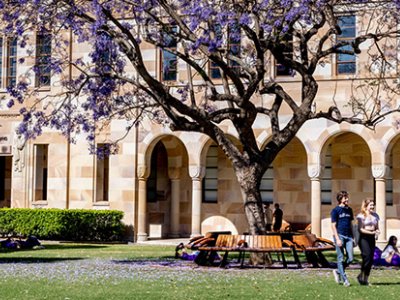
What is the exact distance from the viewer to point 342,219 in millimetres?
15469

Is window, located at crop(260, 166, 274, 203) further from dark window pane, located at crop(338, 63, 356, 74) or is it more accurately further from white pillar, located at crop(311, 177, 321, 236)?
dark window pane, located at crop(338, 63, 356, 74)

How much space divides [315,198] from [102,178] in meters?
8.35

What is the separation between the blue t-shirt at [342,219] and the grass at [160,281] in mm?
948

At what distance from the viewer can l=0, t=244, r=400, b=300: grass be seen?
542 inches

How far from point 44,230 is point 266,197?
Answer: 8.21 meters

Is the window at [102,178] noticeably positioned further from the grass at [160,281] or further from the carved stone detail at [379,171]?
the carved stone detail at [379,171]

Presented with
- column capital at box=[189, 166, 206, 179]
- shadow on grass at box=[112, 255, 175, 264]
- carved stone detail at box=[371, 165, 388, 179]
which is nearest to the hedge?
column capital at box=[189, 166, 206, 179]

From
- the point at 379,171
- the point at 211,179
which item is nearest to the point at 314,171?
the point at 379,171

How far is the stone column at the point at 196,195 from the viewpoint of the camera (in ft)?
99.1

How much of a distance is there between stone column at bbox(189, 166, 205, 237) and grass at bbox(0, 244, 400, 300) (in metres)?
7.67

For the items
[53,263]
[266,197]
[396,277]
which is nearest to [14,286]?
[53,263]

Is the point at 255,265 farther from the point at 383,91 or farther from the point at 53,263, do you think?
the point at 383,91

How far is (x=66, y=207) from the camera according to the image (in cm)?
3228

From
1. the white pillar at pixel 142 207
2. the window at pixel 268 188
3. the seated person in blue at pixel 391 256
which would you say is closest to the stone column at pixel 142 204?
the white pillar at pixel 142 207
